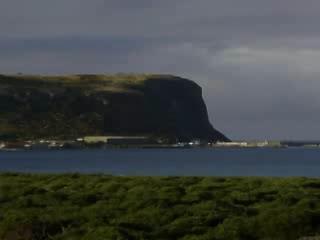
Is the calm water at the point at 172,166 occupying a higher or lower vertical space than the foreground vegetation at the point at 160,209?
lower

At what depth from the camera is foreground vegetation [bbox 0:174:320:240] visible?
20.9 m

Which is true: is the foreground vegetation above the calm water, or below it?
above

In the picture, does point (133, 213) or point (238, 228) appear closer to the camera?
point (238, 228)

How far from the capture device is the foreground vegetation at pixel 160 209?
68.6 feet

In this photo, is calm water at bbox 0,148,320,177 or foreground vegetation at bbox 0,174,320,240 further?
calm water at bbox 0,148,320,177

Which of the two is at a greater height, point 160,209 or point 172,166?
point 160,209

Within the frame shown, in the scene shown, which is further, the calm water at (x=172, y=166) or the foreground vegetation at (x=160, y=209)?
the calm water at (x=172, y=166)

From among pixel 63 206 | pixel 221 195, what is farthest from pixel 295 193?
pixel 63 206

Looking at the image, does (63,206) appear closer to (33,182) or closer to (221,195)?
(221,195)

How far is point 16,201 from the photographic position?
2439cm

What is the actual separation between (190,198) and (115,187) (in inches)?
125

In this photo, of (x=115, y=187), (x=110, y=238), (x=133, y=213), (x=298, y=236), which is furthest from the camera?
(x=115, y=187)

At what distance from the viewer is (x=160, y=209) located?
22969 mm

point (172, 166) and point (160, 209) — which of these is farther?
point (172, 166)
